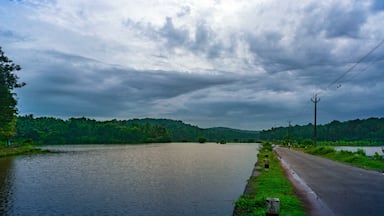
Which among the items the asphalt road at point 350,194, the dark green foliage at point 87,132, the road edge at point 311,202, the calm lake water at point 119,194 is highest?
the dark green foliage at point 87,132

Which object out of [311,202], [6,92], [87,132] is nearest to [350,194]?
[311,202]

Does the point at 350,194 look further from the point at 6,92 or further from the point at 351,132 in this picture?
the point at 351,132

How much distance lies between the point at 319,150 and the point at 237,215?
42.4 m

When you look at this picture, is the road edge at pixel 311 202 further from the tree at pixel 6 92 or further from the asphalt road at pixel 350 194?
the tree at pixel 6 92

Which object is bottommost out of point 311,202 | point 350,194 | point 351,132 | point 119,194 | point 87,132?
point 119,194

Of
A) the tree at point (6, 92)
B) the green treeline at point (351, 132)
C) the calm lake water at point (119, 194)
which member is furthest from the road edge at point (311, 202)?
the green treeline at point (351, 132)

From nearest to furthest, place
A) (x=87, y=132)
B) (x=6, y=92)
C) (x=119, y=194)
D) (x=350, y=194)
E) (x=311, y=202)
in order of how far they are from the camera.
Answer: (x=311, y=202) → (x=350, y=194) → (x=119, y=194) → (x=6, y=92) → (x=87, y=132)

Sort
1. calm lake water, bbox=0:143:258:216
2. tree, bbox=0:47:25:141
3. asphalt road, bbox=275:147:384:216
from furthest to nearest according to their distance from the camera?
tree, bbox=0:47:25:141 → calm lake water, bbox=0:143:258:216 → asphalt road, bbox=275:147:384:216

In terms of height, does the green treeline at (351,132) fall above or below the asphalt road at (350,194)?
above

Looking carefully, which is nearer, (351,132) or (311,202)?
(311,202)

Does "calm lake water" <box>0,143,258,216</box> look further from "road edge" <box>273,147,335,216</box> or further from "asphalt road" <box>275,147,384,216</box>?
"asphalt road" <box>275,147,384,216</box>

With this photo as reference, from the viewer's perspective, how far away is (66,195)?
2005cm

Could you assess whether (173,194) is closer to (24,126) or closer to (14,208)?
(14,208)

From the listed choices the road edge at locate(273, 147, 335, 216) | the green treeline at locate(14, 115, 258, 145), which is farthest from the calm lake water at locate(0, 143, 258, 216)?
the green treeline at locate(14, 115, 258, 145)
